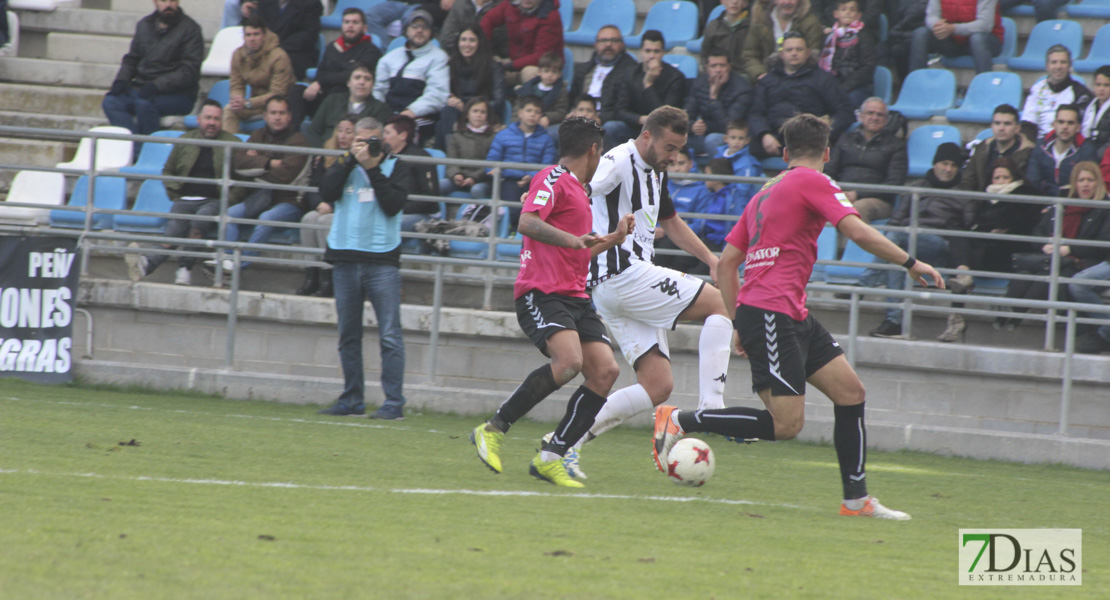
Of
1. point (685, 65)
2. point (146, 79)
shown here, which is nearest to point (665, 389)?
point (685, 65)

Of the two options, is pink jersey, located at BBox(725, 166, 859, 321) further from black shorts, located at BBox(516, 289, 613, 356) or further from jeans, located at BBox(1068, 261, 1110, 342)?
jeans, located at BBox(1068, 261, 1110, 342)

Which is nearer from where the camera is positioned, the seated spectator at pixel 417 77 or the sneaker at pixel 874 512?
the sneaker at pixel 874 512

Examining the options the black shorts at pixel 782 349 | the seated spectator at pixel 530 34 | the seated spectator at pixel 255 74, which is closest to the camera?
the black shorts at pixel 782 349

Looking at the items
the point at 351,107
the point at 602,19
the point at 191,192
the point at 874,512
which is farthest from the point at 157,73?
the point at 874,512

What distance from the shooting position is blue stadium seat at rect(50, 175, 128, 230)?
13.1 metres

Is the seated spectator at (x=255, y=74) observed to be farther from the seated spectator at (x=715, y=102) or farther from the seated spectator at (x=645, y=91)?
the seated spectator at (x=715, y=102)

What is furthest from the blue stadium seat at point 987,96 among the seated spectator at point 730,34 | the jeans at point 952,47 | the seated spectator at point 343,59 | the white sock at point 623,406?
the white sock at point 623,406

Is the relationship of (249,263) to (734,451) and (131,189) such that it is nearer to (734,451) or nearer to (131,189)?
(131,189)

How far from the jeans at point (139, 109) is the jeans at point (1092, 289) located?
10.5 metres

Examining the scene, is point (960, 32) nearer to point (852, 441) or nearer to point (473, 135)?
point (473, 135)

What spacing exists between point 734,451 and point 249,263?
6.15 meters

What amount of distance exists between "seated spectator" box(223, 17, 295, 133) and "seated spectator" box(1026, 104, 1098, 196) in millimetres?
8367

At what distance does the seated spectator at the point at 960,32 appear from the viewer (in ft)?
44.5

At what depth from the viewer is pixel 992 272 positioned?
36.2 ft
